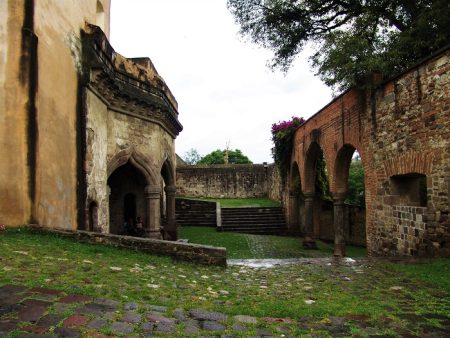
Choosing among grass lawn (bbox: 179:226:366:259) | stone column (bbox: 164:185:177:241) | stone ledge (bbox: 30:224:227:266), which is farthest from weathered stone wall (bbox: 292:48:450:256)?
stone column (bbox: 164:185:177:241)

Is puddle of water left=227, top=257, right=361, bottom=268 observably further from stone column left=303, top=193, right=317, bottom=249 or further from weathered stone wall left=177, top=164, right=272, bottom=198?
weathered stone wall left=177, top=164, right=272, bottom=198

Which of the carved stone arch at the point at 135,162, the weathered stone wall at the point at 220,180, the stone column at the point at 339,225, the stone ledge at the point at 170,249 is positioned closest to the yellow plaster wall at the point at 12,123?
the stone ledge at the point at 170,249

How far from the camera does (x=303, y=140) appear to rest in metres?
16.2

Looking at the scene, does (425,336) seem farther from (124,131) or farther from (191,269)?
(124,131)

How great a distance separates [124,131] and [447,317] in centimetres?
915

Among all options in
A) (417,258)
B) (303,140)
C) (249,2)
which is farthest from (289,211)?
(417,258)

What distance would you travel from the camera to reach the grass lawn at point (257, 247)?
1290 centimetres

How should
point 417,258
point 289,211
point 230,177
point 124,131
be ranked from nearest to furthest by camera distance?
point 417,258
point 124,131
point 289,211
point 230,177

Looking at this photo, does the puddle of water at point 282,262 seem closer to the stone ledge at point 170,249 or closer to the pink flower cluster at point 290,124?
the stone ledge at point 170,249

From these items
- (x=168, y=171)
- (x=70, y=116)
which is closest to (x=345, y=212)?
(x=168, y=171)

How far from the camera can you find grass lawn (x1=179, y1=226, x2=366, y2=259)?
12895 millimetres

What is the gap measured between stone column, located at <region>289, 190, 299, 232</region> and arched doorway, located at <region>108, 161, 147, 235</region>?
29.3ft

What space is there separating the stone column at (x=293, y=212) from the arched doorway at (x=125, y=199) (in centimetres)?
893

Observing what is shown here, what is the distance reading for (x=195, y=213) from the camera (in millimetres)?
23422
